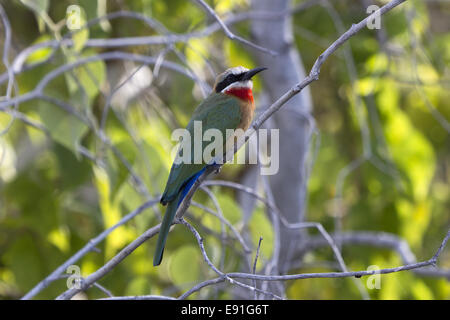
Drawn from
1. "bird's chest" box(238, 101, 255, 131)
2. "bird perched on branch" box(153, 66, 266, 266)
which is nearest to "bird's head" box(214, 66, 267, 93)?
"bird perched on branch" box(153, 66, 266, 266)

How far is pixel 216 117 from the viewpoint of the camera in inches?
116

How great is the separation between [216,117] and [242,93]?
→ 0.80 feet

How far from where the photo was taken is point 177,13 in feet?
14.6

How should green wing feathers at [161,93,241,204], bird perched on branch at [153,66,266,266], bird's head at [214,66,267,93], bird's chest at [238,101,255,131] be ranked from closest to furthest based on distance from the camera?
bird perched on branch at [153,66,266,266], green wing feathers at [161,93,241,204], bird's chest at [238,101,255,131], bird's head at [214,66,267,93]

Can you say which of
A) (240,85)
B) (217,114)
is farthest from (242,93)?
(217,114)

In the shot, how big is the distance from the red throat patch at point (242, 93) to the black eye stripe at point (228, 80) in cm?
4

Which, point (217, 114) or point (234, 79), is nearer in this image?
point (217, 114)

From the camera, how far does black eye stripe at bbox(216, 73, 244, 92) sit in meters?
3.17

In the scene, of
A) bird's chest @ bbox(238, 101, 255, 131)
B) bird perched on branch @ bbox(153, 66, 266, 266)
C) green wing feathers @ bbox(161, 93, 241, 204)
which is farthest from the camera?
bird's chest @ bbox(238, 101, 255, 131)

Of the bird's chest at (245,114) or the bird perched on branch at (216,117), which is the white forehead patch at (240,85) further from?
the bird's chest at (245,114)

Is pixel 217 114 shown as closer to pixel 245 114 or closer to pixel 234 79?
pixel 245 114

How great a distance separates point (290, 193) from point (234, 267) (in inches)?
33.0

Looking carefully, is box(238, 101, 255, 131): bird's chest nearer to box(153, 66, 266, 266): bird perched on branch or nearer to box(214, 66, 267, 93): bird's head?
box(153, 66, 266, 266): bird perched on branch
